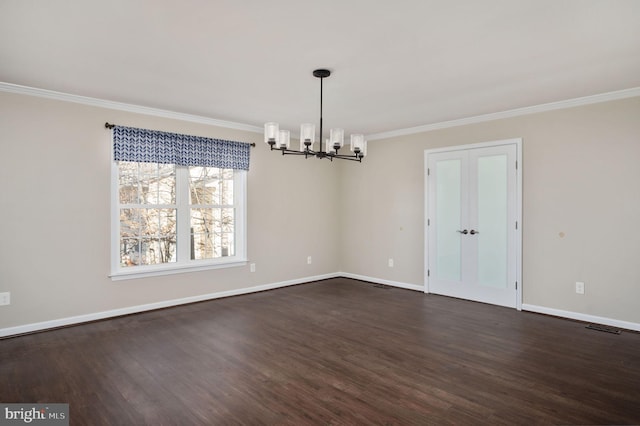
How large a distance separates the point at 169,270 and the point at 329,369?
9.13ft

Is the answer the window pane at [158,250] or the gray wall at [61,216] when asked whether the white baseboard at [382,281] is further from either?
the window pane at [158,250]

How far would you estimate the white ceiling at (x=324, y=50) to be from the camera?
7.75ft

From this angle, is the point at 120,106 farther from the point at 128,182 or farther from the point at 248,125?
the point at 248,125

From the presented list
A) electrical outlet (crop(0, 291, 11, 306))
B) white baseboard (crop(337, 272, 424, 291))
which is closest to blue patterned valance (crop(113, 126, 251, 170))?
electrical outlet (crop(0, 291, 11, 306))

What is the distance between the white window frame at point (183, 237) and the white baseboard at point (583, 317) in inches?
155

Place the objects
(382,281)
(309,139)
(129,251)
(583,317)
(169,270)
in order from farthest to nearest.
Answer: (382,281), (169,270), (129,251), (583,317), (309,139)

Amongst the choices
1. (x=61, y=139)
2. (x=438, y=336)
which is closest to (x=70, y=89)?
(x=61, y=139)

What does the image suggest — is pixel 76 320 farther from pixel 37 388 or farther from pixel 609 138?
pixel 609 138

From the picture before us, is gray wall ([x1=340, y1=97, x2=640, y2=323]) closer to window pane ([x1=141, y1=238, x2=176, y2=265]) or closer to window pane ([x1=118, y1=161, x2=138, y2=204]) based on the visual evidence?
window pane ([x1=141, y1=238, x2=176, y2=265])

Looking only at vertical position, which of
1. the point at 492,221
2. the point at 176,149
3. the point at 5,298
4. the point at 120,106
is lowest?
the point at 5,298

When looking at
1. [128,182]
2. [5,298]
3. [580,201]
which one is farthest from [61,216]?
[580,201]

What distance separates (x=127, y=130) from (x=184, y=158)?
2.47 feet

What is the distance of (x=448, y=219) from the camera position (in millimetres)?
5469

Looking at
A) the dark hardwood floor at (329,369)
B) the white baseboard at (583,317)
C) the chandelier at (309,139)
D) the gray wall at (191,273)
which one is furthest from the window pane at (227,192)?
the white baseboard at (583,317)
